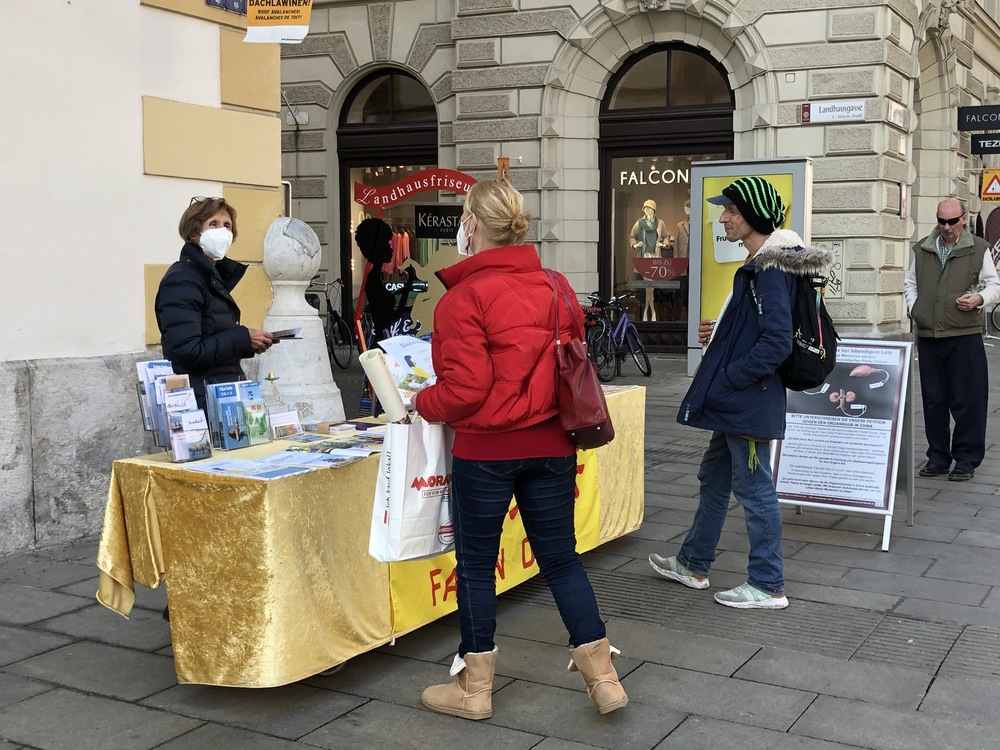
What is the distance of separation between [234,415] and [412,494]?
3.18 ft

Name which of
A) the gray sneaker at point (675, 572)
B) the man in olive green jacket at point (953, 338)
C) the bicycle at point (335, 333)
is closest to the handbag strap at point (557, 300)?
the gray sneaker at point (675, 572)

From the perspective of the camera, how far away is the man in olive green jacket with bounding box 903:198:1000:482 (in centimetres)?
768

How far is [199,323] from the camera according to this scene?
4.57m

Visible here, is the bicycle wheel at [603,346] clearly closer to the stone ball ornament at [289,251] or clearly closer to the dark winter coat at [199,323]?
the stone ball ornament at [289,251]

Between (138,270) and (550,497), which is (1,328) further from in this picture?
(550,497)

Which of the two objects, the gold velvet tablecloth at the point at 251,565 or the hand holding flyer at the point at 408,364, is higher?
the hand holding flyer at the point at 408,364

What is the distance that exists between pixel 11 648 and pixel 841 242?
13.1m

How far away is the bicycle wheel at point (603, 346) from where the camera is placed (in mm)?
13547

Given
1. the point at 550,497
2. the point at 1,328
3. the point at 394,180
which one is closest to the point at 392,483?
the point at 550,497

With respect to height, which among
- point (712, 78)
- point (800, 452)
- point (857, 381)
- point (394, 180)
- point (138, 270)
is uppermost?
point (712, 78)

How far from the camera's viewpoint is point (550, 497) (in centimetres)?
364

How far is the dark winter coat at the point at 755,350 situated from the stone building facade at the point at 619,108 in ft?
35.2

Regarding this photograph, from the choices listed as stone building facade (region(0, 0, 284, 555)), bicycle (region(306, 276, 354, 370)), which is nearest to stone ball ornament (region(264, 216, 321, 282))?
stone building facade (region(0, 0, 284, 555))

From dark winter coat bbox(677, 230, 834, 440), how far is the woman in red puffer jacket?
1.29 m
